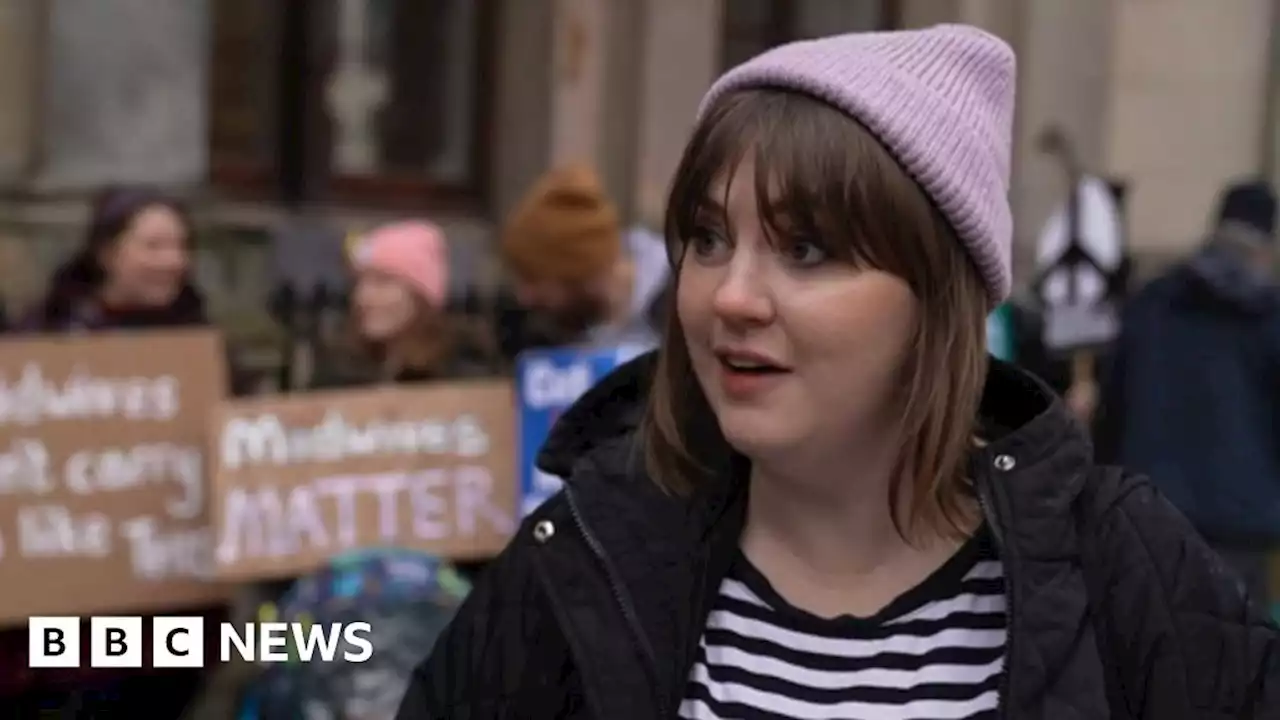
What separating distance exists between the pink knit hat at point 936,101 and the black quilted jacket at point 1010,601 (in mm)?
255

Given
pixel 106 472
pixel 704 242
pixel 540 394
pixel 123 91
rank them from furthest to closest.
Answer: pixel 123 91 < pixel 540 394 < pixel 106 472 < pixel 704 242

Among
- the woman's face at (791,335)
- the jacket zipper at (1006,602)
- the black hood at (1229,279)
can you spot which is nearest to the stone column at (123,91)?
the black hood at (1229,279)

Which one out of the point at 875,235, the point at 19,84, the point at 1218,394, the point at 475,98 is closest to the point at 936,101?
the point at 875,235

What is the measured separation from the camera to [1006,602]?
1896 millimetres

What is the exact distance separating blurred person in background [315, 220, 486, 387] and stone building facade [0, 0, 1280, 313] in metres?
2.82

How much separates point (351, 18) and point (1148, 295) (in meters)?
4.09

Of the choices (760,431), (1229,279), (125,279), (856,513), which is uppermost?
(760,431)

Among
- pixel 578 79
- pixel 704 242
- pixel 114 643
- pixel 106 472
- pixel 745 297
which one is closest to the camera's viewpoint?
pixel 745 297

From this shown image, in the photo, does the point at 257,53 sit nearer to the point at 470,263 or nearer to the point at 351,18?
the point at 351,18

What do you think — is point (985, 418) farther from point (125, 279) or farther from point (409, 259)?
point (125, 279)

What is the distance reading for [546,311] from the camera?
5.11 m

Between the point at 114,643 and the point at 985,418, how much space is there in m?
2.35

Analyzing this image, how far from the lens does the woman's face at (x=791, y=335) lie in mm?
1873

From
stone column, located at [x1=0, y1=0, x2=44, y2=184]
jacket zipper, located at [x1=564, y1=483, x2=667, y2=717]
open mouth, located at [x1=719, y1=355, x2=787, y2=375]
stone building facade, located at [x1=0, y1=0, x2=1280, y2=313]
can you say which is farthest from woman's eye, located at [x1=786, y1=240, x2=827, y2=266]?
stone column, located at [x1=0, y1=0, x2=44, y2=184]
